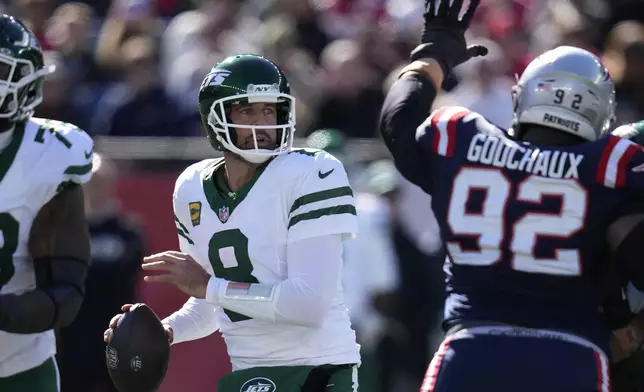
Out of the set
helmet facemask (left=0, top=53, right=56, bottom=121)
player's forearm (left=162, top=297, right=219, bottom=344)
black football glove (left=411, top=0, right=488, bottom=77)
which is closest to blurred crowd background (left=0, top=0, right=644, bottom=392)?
helmet facemask (left=0, top=53, right=56, bottom=121)

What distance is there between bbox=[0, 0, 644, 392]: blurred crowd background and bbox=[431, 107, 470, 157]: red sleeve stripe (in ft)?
10.1

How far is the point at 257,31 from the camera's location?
9.09m

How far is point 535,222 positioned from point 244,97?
105cm

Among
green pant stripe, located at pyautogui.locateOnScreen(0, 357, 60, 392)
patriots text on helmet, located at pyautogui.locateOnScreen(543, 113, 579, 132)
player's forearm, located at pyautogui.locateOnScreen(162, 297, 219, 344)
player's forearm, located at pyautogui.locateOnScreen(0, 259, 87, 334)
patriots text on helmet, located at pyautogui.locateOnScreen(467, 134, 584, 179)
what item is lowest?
green pant stripe, located at pyautogui.locateOnScreen(0, 357, 60, 392)

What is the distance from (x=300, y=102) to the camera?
7.86 metres

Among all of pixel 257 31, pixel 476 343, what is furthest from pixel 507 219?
pixel 257 31

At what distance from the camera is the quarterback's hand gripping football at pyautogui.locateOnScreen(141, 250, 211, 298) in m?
4.07

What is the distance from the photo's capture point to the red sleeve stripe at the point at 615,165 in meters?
3.70

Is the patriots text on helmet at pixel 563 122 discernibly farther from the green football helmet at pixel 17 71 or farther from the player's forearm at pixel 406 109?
the green football helmet at pixel 17 71

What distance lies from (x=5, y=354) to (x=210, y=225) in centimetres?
80

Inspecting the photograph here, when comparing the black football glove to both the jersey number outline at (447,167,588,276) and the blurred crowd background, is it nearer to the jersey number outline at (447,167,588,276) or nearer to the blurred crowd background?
the jersey number outline at (447,167,588,276)

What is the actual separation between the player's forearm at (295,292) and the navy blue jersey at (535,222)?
401 millimetres

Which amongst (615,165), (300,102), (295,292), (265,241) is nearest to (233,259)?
(265,241)

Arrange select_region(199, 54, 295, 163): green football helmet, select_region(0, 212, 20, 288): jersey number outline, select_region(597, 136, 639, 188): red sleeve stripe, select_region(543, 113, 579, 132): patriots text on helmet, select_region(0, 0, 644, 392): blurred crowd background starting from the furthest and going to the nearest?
1. select_region(0, 0, 644, 392): blurred crowd background
2. select_region(0, 212, 20, 288): jersey number outline
3. select_region(199, 54, 295, 163): green football helmet
4. select_region(543, 113, 579, 132): patriots text on helmet
5. select_region(597, 136, 639, 188): red sleeve stripe
